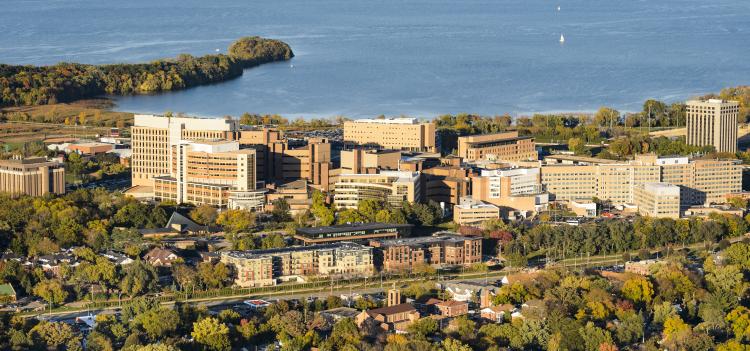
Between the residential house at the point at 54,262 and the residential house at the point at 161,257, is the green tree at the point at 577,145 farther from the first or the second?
the residential house at the point at 54,262

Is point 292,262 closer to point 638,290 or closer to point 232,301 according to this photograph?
point 232,301

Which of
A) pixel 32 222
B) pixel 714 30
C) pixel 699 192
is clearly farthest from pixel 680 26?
pixel 32 222

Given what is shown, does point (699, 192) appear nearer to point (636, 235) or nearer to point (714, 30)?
point (636, 235)

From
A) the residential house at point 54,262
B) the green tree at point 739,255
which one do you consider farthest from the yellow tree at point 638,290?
the residential house at point 54,262

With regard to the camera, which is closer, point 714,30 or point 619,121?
point 619,121

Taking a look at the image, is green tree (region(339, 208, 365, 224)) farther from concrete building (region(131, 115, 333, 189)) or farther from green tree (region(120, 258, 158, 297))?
green tree (region(120, 258, 158, 297))

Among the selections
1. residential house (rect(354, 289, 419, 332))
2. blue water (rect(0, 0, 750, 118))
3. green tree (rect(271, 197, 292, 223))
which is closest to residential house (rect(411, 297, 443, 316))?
residential house (rect(354, 289, 419, 332))
